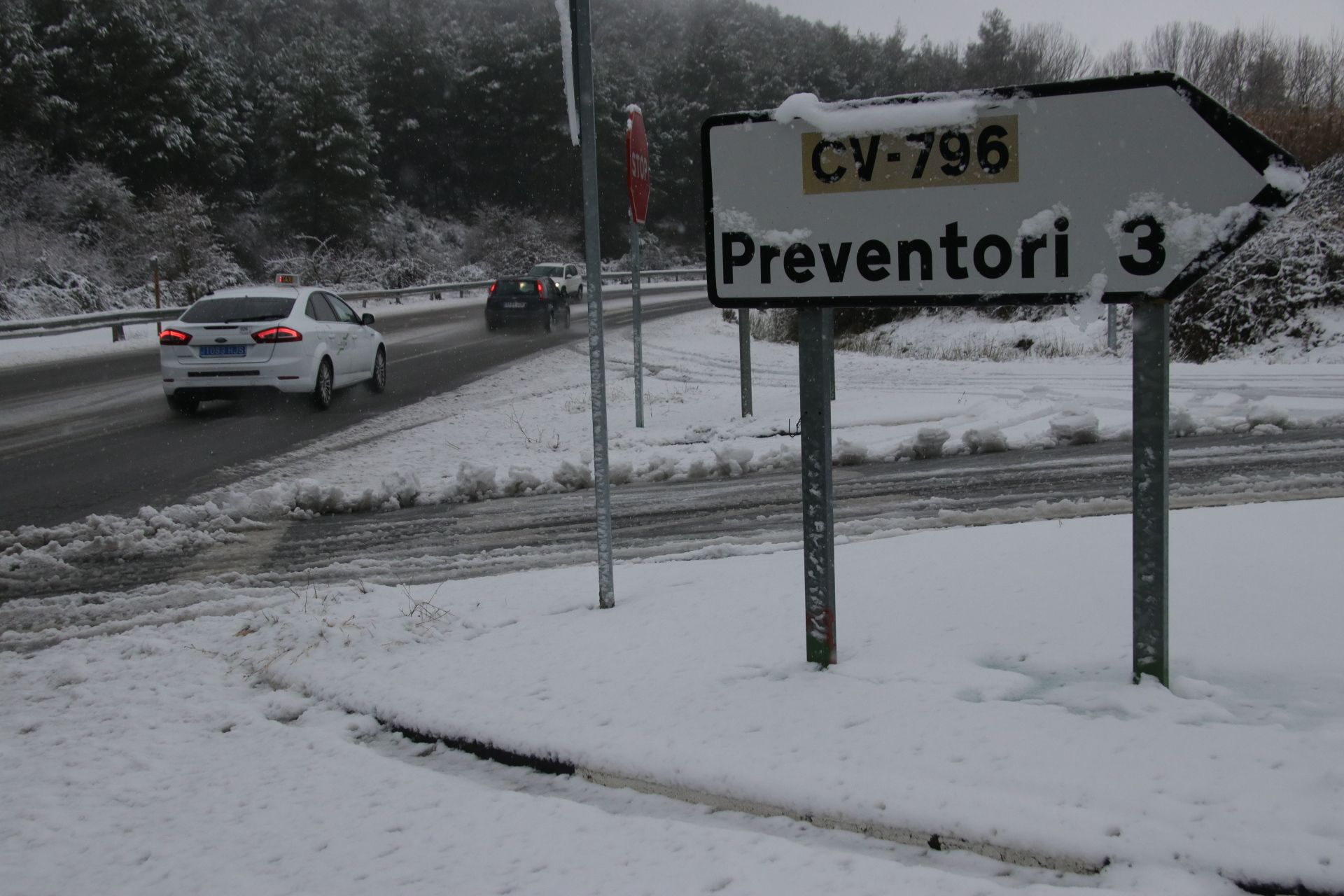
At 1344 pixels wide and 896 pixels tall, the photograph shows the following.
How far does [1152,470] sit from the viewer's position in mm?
3141

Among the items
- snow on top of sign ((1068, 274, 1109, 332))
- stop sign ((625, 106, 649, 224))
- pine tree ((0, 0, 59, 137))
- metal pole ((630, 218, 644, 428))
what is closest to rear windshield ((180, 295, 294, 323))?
metal pole ((630, 218, 644, 428))

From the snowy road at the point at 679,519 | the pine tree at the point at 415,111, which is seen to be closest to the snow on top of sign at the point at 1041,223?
the snowy road at the point at 679,519

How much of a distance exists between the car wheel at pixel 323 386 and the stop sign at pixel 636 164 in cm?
550

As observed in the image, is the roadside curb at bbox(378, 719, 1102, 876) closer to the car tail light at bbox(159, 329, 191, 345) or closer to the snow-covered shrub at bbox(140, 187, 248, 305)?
the car tail light at bbox(159, 329, 191, 345)

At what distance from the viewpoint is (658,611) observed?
479 cm

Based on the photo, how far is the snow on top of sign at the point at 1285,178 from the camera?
288 cm

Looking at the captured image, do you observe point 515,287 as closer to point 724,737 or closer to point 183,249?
point 183,249

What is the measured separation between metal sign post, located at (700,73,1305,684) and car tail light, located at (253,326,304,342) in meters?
10.9

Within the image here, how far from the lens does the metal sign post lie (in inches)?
120

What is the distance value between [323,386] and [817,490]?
38.3 ft

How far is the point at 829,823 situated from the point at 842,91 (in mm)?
63945

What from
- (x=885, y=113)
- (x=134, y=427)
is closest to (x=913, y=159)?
(x=885, y=113)

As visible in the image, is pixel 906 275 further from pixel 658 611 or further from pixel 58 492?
pixel 58 492

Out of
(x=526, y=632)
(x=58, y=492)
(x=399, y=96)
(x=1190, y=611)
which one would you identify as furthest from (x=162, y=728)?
(x=399, y=96)
